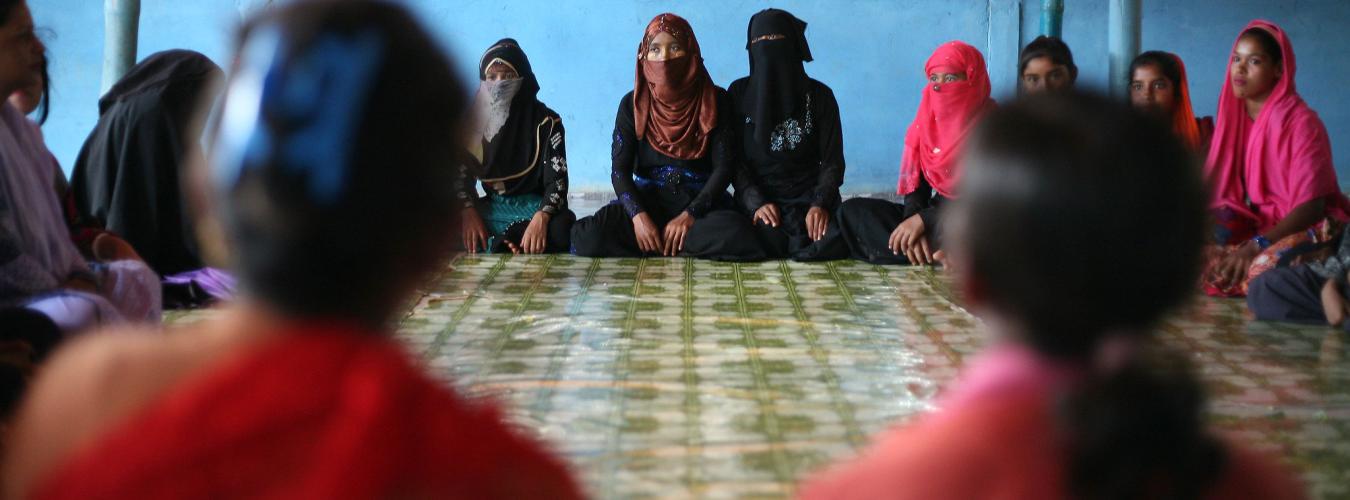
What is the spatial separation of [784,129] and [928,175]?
2.24 ft

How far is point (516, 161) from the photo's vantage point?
5629 millimetres

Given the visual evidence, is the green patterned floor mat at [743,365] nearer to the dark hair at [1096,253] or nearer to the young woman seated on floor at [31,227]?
the young woman seated on floor at [31,227]

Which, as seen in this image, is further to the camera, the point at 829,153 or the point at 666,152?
the point at 666,152

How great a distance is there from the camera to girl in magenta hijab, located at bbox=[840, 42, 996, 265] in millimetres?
5078

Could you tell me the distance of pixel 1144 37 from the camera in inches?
296

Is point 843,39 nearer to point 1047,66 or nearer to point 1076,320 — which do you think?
point 1047,66

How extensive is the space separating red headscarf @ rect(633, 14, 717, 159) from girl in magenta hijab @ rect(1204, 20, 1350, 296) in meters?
2.10

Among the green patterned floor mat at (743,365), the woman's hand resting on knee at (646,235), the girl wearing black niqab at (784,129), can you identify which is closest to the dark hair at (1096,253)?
the green patterned floor mat at (743,365)

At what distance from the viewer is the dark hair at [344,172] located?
3.06ft

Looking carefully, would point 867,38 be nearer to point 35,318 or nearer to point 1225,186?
point 1225,186

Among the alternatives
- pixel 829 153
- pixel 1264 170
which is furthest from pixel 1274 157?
pixel 829 153

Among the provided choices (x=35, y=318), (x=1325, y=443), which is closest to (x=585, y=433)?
(x=35, y=318)

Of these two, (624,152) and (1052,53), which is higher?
(1052,53)

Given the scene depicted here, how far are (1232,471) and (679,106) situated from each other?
15.4 ft
